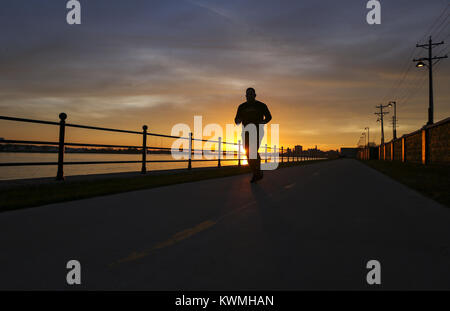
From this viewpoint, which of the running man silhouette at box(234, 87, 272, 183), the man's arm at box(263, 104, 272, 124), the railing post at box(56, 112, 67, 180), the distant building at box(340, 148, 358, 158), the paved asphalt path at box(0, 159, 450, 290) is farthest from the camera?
the distant building at box(340, 148, 358, 158)

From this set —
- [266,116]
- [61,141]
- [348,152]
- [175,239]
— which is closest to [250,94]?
[266,116]

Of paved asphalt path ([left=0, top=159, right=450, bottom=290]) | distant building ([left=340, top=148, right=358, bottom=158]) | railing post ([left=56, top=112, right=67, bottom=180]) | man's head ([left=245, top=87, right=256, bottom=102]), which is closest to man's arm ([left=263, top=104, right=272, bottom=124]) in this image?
man's head ([left=245, top=87, right=256, bottom=102])

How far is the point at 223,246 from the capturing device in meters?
3.32

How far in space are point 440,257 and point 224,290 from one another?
2.10 m

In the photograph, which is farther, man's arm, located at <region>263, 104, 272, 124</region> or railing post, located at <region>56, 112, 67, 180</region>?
man's arm, located at <region>263, 104, 272, 124</region>

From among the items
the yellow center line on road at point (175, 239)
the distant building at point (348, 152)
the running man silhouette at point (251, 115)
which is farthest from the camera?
the distant building at point (348, 152)

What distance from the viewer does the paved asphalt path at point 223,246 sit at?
246 cm

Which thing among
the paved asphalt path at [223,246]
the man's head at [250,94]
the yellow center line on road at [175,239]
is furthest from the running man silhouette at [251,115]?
the yellow center line on road at [175,239]

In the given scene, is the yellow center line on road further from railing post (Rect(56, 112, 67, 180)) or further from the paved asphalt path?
railing post (Rect(56, 112, 67, 180))

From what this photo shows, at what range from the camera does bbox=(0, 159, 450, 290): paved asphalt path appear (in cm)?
246

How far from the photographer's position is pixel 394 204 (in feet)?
20.9

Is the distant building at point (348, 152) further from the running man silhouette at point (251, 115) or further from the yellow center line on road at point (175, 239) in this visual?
the yellow center line on road at point (175, 239)

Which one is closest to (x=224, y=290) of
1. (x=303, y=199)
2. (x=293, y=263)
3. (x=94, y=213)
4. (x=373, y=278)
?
(x=293, y=263)
